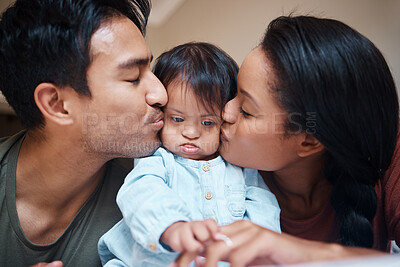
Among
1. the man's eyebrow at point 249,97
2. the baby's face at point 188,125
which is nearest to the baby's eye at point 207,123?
the baby's face at point 188,125

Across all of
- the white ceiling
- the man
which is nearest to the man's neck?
the man

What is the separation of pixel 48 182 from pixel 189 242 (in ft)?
1.44

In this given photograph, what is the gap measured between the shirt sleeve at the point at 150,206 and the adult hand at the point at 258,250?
63 mm

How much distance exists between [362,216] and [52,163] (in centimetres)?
68

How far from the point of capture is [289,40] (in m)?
0.60

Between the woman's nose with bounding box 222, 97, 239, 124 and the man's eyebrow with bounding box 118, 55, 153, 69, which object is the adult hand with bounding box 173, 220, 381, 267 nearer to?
the woman's nose with bounding box 222, 97, 239, 124

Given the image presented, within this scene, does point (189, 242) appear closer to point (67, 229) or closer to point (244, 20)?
point (67, 229)

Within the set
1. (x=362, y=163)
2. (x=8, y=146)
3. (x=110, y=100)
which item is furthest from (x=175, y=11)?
(x=362, y=163)

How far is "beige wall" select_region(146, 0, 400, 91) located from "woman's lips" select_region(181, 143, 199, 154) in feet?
1.29

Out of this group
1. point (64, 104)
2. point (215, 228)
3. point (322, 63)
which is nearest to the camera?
point (215, 228)

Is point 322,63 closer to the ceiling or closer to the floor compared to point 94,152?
closer to the ceiling

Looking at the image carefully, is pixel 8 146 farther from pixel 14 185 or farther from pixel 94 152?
pixel 94 152

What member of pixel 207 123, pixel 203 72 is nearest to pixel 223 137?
pixel 207 123

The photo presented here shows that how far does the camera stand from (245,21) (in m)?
1.09
